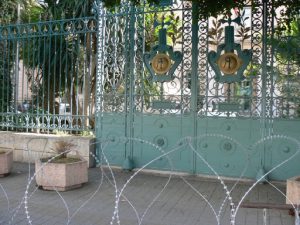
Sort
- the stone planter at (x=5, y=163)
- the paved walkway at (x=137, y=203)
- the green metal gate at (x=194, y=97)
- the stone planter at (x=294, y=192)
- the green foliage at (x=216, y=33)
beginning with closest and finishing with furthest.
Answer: the paved walkway at (x=137, y=203)
the stone planter at (x=294, y=192)
the green metal gate at (x=194, y=97)
the green foliage at (x=216, y=33)
the stone planter at (x=5, y=163)

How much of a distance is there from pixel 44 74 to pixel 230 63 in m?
4.38

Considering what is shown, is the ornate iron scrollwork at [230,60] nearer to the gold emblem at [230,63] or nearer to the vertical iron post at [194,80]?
the gold emblem at [230,63]

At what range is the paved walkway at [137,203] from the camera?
17.6 feet

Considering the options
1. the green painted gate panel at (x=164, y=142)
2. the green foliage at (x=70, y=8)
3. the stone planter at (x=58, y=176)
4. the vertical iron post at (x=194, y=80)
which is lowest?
the stone planter at (x=58, y=176)

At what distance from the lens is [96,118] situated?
350 inches

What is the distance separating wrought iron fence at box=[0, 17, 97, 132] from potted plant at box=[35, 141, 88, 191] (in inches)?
71.4

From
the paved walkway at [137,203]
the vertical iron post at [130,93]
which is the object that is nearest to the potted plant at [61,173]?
the paved walkway at [137,203]

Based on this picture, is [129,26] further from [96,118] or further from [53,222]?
[53,222]

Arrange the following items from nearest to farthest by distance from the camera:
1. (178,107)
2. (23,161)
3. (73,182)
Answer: (73,182) < (178,107) < (23,161)

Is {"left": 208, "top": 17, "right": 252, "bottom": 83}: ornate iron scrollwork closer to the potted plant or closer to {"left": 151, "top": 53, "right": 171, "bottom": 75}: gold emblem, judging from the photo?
{"left": 151, "top": 53, "right": 171, "bottom": 75}: gold emblem

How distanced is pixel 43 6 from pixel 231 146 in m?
6.92

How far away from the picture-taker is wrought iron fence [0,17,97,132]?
360 inches

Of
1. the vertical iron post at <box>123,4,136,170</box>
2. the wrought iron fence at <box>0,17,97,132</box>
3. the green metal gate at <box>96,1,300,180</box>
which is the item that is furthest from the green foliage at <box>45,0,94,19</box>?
the vertical iron post at <box>123,4,136,170</box>

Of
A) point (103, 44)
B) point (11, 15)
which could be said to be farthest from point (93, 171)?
point (11, 15)
